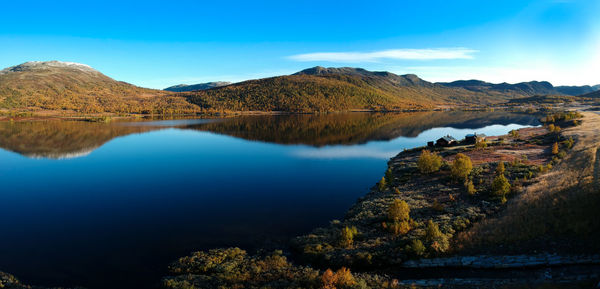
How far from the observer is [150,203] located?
1346 inches

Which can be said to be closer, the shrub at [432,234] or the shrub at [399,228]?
the shrub at [432,234]

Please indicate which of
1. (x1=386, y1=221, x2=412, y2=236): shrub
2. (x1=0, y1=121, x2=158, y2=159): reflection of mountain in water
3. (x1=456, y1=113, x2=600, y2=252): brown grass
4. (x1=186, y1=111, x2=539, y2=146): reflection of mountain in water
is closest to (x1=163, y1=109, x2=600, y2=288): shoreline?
(x1=386, y1=221, x2=412, y2=236): shrub

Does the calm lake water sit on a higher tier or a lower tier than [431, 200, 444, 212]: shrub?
lower

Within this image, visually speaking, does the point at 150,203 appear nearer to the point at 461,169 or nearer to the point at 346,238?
the point at 346,238

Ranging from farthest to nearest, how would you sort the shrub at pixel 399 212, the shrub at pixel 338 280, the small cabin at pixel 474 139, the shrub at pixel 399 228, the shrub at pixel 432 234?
the small cabin at pixel 474 139 → the shrub at pixel 399 212 → the shrub at pixel 399 228 → the shrub at pixel 432 234 → the shrub at pixel 338 280

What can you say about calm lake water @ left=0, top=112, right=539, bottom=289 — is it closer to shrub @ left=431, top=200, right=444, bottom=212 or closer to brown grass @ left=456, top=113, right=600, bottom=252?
shrub @ left=431, top=200, right=444, bottom=212

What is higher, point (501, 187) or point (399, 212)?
point (501, 187)

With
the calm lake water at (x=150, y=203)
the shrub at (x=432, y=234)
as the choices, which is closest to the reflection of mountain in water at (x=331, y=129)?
the calm lake water at (x=150, y=203)

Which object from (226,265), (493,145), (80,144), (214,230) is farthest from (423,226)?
(80,144)

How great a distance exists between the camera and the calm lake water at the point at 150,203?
2178 centimetres

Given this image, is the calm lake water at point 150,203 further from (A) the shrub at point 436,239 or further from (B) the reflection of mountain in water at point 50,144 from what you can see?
(A) the shrub at point 436,239

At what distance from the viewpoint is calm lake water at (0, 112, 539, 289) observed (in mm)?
21781

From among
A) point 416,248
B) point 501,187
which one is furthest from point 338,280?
point 501,187

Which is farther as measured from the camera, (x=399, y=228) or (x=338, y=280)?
(x=399, y=228)
